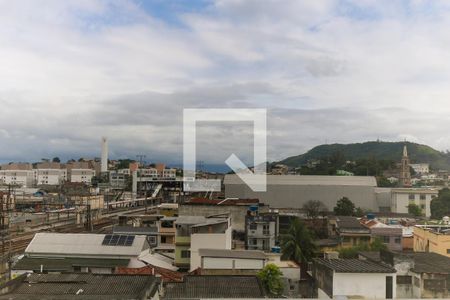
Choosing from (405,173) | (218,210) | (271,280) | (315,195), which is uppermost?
(405,173)

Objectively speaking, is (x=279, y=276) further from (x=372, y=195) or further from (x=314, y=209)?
(x=372, y=195)

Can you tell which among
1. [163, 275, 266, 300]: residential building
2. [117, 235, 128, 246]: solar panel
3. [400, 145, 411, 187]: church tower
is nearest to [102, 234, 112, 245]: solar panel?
[117, 235, 128, 246]: solar panel

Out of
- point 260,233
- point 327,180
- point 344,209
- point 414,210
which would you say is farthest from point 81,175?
point 260,233

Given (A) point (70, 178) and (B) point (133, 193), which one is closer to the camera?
(B) point (133, 193)

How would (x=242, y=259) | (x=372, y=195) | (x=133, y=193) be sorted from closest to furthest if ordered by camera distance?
(x=242, y=259), (x=372, y=195), (x=133, y=193)

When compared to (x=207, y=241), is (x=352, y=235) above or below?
below

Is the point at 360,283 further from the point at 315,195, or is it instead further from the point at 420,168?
the point at 420,168

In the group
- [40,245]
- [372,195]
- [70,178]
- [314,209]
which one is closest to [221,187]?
[314,209]

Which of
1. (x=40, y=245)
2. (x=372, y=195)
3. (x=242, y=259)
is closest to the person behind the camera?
(x=242, y=259)
